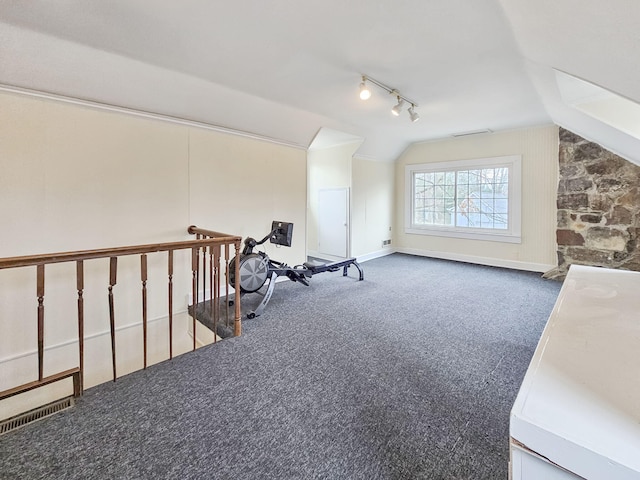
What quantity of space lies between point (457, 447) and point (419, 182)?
5832 mm

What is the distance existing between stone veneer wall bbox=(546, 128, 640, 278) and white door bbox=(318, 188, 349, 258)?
347 centimetres

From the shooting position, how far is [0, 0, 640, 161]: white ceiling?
1885 mm

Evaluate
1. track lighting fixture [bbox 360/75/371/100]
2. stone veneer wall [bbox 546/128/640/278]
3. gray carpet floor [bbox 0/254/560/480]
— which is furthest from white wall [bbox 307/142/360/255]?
gray carpet floor [bbox 0/254/560/480]

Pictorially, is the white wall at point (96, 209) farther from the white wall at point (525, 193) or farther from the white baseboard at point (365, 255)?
the white wall at point (525, 193)

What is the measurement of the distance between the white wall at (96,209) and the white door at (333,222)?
2.44 metres

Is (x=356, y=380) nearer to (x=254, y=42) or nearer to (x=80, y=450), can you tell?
(x=80, y=450)

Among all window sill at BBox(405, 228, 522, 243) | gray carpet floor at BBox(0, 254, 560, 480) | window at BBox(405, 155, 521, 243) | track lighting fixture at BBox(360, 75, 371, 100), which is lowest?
gray carpet floor at BBox(0, 254, 560, 480)

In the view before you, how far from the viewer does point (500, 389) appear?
2047mm

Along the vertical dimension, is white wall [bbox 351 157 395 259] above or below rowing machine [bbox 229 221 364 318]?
above

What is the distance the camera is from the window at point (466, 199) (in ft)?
17.7

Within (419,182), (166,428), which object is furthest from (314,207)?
(166,428)

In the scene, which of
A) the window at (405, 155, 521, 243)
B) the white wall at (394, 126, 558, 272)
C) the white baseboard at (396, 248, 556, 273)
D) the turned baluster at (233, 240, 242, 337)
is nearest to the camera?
the turned baluster at (233, 240, 242, 337)

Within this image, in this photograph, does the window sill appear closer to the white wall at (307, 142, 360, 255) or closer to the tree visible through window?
the tree visible through window

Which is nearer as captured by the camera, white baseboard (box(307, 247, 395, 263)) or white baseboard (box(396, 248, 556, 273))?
white baseboard (box(396, 248, 556, 273))
